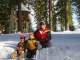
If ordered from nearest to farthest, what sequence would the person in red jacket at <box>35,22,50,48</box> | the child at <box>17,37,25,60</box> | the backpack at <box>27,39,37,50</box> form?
the backpack at <box>27,39,37,50</box> < the child at <box>17,37,25,60</box> < the person in red jacket at <box>35,22,50,48</box>

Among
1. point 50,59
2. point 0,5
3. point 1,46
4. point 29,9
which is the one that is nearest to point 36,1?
point 29,9

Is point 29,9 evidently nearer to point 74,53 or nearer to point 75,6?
point 75,6

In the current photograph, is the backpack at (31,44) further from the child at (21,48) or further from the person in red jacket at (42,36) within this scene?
the person in red jacket at (42,36)

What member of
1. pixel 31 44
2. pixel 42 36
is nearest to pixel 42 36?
pixel 42 36

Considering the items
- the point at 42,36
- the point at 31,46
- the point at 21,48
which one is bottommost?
the point at 21,48

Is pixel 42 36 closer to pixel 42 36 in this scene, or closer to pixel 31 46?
pixel 42 36

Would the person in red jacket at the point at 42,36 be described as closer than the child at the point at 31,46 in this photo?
No

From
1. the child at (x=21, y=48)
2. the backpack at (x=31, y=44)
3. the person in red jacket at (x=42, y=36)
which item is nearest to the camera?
the backpack at (x=31, y=44)

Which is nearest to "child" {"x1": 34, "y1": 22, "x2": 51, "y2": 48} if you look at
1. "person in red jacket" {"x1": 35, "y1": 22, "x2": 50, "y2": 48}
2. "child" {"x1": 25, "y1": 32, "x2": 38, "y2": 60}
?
"person in red jacket" {"x1": 35, "y1": 22, "x2": 50, "y2": 48}

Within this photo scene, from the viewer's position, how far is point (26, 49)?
1415cm

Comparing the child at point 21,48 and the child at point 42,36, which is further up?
the child at point 42,36

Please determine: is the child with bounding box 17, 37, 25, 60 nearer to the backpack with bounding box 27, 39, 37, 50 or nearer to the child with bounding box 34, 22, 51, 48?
the backpack with bounding box 27, 39, 37, 50

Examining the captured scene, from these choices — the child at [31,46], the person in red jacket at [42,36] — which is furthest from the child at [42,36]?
the child at [31,46]

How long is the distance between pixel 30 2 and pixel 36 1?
2.90 meters
